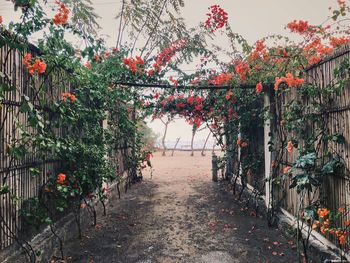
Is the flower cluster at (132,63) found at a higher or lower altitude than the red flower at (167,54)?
lower

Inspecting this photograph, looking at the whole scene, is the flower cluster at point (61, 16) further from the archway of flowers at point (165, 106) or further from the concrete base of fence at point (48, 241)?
the concrete base of fence at point (48, 241)

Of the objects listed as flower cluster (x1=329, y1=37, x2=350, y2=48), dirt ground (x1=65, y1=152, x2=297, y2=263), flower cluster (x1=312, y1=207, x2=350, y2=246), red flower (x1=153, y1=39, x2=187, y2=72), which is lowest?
dirt ground (x1=65, y1=152, x2=297, y2=263)

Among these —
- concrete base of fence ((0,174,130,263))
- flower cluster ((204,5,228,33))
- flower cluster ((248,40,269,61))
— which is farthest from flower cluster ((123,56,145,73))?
concrete base of fence ((0,174,130,263))

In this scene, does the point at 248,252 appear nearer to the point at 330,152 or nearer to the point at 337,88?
→ the point at 330,152

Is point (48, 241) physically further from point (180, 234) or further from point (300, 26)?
point (300, 26)

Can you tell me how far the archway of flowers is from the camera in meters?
3.21

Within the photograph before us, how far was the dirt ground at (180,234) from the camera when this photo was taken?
4.07 metres

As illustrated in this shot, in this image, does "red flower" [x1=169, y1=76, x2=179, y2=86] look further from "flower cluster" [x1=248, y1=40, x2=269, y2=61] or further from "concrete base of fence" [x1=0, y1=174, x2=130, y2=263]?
"concrete base of fence" [x1=0, y1=174, x2=130, y2=263]

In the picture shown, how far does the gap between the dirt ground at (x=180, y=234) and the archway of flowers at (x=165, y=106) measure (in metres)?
0.53

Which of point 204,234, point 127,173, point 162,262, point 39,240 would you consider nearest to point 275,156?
point 204,234

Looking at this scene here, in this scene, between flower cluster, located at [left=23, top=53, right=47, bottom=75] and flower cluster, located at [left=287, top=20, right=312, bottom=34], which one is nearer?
flower cluster, located at [left=23, top=53, right=47, bottom=75]

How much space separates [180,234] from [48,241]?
2.13m

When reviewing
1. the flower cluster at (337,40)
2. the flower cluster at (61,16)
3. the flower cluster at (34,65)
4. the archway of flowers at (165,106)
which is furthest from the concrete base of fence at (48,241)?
the flower cluster at (337,40)

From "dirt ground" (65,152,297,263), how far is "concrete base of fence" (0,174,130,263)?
201 millimetres
